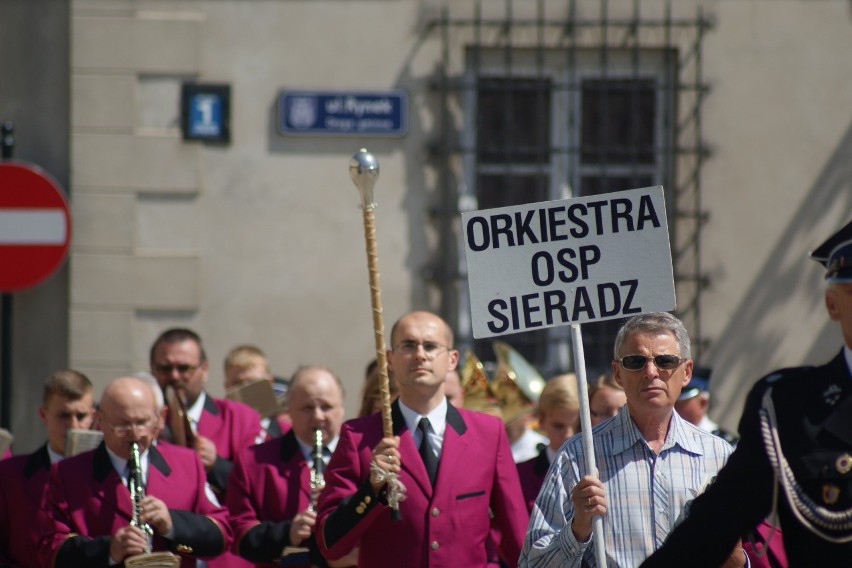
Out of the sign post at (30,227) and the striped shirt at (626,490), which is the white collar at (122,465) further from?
the sign post at (30,227)

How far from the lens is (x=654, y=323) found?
4.93 meters

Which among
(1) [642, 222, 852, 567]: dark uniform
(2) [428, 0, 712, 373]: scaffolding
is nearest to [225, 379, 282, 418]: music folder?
(2) [428, 0, 712, 373]: scaffolding

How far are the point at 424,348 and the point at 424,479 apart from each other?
19.6 inches

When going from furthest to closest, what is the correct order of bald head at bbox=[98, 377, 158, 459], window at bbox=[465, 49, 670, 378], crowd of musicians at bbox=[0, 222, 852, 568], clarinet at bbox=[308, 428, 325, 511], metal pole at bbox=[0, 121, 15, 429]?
window at bbox=[465, 49, 670, 378]
metal pole at bbox=[0, 121, 15, 429]
clarinet at bbox=[308, 428, 325, 511]
bald head at bbox=[98, 377, 158, 459]
crowd of musicians at bbox=[0, 222, 852, 568]

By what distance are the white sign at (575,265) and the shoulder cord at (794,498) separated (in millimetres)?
1480

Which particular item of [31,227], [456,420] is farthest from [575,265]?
[31,227]

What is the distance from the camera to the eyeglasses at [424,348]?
18.7 feet

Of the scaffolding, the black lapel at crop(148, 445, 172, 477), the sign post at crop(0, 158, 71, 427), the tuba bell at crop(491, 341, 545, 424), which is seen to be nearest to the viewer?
the black lapel at crop(148, 445, 172, 477)

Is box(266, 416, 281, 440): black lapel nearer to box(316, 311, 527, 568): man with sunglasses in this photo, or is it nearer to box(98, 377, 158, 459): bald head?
box(98, 377, 158, 459): bald head

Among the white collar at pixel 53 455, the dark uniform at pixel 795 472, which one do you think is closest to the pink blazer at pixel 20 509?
the white collar at pixel 53 455

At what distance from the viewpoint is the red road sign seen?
10.2 meters

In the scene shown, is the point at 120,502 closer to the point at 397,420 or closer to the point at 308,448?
the point at 308,448

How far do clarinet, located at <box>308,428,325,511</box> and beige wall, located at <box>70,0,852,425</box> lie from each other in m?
4.09

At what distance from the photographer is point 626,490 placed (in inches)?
185
